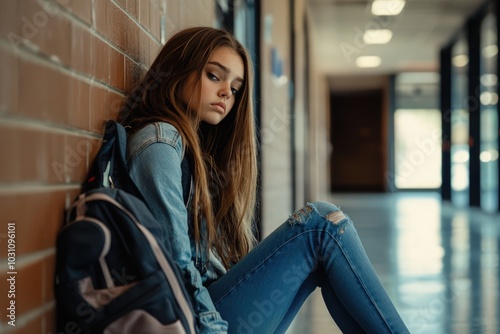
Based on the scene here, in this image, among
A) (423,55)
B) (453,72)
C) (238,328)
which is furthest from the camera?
(423,55)

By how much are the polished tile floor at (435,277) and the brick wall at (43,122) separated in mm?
1648

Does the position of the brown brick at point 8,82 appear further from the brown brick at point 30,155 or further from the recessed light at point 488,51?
the recessed light at point 488,51

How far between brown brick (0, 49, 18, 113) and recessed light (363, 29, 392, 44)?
11.8 meters

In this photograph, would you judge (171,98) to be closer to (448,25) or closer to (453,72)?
(448,25)

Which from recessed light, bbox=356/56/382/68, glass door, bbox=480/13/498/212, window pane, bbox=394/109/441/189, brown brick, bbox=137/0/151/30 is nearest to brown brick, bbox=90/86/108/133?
brown brick, bbox=137/0/151/30

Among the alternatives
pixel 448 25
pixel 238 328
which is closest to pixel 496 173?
pixel 448 25

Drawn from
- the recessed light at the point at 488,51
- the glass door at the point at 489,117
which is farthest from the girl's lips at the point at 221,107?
the recessed light at the point at 488,51

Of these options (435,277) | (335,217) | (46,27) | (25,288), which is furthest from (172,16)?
(435,277)

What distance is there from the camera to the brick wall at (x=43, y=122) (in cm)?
88

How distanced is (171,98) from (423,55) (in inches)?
580

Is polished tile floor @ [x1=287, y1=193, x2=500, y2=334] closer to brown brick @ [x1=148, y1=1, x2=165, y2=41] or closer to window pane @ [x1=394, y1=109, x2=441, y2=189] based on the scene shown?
brown brick @ [x1=148, y1=1, x2=165, y2=41]

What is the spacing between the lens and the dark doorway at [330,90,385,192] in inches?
895

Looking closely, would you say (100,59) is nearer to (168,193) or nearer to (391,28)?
(168,193)

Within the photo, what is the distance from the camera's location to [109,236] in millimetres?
1056
